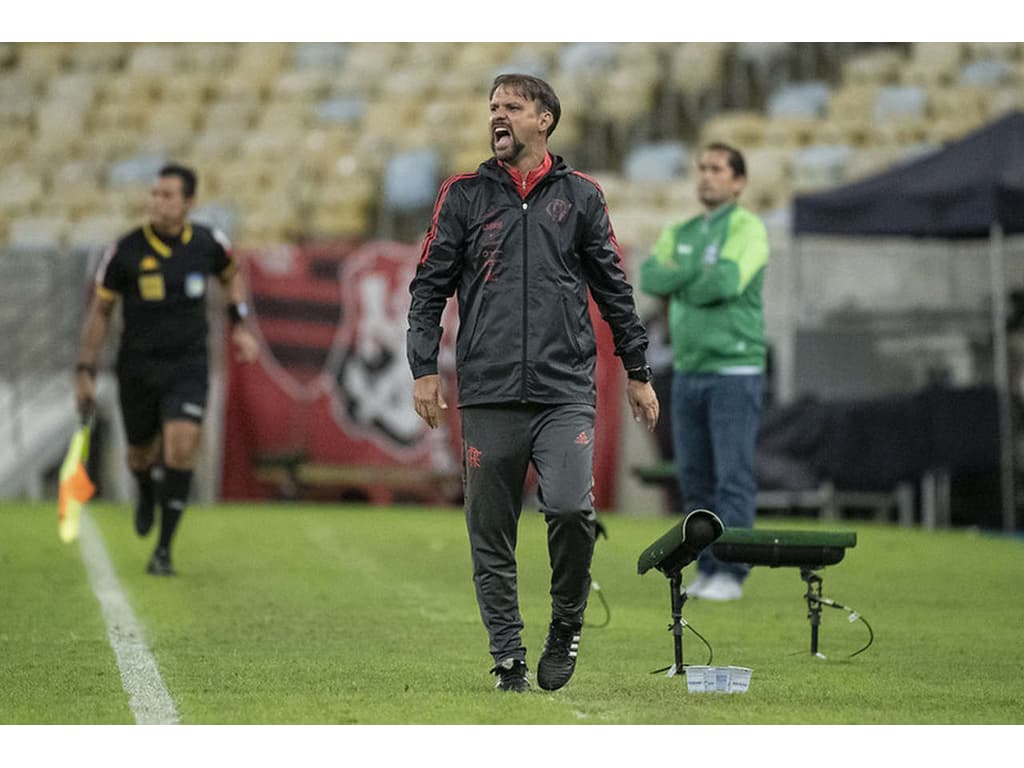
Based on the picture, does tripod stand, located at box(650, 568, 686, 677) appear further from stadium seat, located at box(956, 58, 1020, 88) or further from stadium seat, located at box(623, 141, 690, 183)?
stadium seat, located at box(956, 58, 1020, 88)

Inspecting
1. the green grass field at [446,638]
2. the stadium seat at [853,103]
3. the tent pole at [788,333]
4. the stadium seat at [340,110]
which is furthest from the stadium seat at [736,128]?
the green grass field at [446,638]

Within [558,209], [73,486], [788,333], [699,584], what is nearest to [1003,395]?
[788,333]

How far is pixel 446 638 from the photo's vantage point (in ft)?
26.0

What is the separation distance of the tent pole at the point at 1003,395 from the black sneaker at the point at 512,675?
9.88m

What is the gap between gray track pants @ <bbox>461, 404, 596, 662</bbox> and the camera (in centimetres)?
622

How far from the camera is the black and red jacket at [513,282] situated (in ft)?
20.4

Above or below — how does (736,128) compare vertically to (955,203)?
above

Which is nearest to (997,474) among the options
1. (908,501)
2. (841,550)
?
(908,501)

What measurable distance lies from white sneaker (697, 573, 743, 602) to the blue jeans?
0.04 meters

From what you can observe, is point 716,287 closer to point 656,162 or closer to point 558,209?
point 558,209

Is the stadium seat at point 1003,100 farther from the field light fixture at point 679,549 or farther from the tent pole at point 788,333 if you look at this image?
the field light fixture at point 679,549

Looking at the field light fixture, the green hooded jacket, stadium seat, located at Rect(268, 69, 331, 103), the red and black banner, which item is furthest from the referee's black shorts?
stadium seat, located at Rect(268, 69, 331, 103)

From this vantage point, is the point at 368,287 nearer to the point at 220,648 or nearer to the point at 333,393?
the point at 333,393

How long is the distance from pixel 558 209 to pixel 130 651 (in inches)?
98.2
